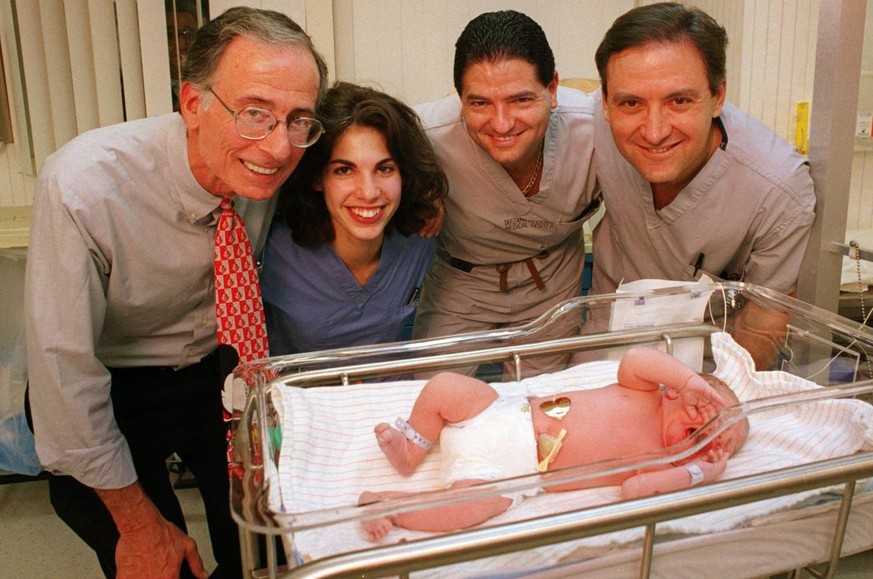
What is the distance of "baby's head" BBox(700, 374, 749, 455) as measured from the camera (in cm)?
120

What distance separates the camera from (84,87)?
252 centimetres

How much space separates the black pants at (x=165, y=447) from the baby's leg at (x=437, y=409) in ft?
1.50

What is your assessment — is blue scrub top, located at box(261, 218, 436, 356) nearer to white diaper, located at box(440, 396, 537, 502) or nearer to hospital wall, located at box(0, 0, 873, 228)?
white diaper, located at box(440, 396, 537, 502)

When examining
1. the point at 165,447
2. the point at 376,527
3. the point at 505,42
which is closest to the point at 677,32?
the point at 505,42

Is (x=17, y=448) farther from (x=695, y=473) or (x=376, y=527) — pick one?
(x=695, y=473)

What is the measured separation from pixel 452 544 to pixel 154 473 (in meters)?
1.07

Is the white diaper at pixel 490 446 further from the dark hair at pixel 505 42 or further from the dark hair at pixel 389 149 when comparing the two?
the dark hair at pixel 505 42

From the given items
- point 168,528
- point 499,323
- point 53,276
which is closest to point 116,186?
point 53,276

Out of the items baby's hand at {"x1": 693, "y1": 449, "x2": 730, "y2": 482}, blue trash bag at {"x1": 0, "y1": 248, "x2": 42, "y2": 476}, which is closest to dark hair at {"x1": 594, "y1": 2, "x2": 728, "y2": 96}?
baby's hand at {"x1": 693, "y1": 449, "x2": 730, "y2": 482}

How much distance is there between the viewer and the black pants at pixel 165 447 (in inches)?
60.1

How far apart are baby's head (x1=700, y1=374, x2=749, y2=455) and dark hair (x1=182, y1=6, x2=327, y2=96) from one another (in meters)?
1.00

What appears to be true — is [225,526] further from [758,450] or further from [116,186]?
[758,450]

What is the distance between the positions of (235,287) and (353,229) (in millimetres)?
275

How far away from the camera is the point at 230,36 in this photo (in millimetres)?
1340
